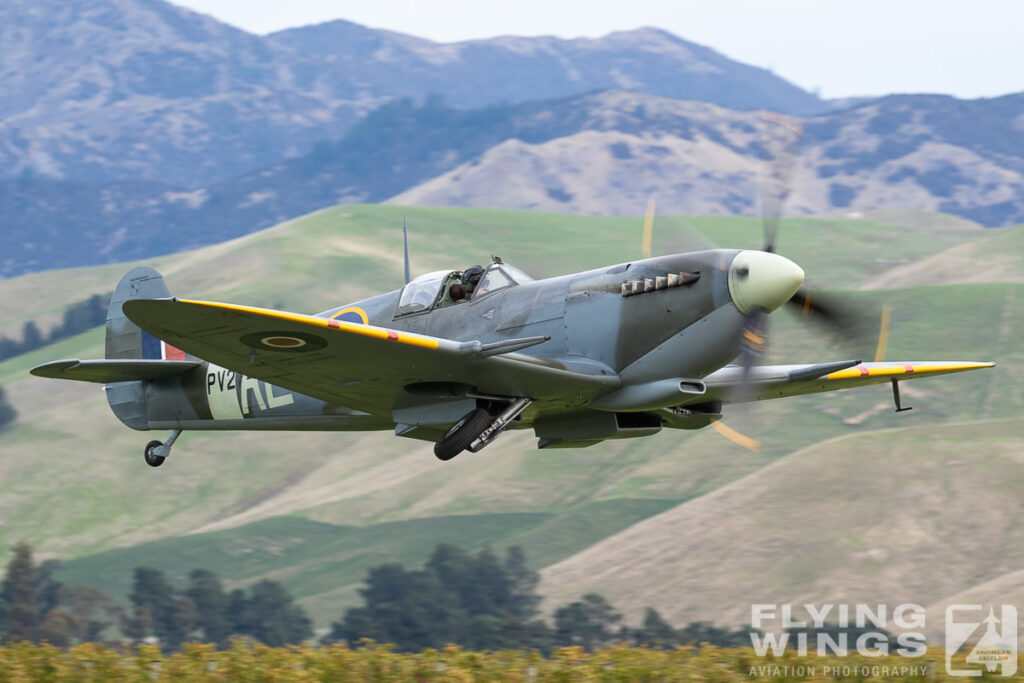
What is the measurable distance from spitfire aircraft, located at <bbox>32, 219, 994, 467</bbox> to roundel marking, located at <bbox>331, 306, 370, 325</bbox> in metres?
0.03

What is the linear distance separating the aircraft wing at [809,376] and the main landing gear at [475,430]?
2.53 metres

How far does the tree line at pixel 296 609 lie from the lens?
84.7 m

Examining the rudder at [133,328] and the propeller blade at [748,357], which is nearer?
the propeller blade at [748,357]

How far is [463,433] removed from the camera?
45.2ft

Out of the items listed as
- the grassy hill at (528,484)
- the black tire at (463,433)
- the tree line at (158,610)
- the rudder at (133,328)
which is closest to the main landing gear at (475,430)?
the black tire at (463,433)

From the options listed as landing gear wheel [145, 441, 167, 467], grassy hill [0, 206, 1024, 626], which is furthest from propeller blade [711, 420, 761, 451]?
grassy hill [0, 206, 1024, 626]

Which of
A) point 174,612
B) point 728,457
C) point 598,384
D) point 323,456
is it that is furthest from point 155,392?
point 323,456

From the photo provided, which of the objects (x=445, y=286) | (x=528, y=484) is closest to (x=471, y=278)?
(x=445, y=286)

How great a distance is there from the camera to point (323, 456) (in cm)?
12800

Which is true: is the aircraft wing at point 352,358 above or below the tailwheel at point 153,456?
above

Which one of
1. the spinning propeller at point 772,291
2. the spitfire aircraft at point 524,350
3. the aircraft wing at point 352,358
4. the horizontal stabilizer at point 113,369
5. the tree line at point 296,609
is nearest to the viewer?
the aircraft wing at point 352,358

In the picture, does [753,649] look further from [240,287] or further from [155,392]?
[240,287]

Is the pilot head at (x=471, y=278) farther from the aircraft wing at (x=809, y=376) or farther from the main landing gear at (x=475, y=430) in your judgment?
the aircraft wing at (x=809, y=376)

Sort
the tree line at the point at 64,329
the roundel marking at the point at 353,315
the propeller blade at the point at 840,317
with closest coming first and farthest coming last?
the propeller blade at the point at 840,317 < the roundel marking at the point at 353,315 < the tree line at the point at 64,329
